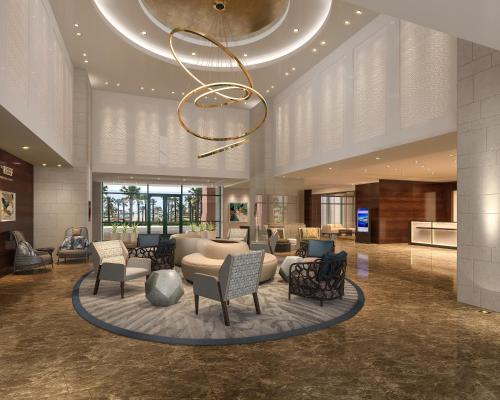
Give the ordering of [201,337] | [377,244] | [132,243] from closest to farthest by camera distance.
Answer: [201,337]
[132,243]
[377,244]

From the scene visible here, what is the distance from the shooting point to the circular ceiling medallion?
7.24m

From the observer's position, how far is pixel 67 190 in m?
11.6

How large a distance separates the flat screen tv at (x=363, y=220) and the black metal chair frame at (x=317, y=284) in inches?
478

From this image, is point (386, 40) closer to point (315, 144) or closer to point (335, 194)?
point (315, 144)

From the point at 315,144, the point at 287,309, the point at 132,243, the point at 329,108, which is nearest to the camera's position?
the point at 287,309

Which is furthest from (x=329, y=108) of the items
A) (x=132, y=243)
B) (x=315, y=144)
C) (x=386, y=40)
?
(x=132, y=243)

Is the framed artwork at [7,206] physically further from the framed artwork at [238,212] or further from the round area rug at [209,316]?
the framed artwork at [238,212]

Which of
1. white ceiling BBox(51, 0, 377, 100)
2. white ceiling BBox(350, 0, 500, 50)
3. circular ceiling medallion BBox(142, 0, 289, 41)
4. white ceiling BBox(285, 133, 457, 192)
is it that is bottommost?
white ceiling BBox(285, 133, 457, 192)

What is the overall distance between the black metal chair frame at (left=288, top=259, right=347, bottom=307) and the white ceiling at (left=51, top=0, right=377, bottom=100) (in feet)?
20.6

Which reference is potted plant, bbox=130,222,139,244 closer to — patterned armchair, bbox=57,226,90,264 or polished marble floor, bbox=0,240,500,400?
patterned armchair, bbox=57,226,90,264

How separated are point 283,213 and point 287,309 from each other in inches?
399

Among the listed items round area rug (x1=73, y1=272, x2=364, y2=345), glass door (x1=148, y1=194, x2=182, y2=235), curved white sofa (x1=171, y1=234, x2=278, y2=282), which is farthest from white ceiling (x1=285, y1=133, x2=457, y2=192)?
glass door (x1=148, y1=194, x2=182, y2=235)

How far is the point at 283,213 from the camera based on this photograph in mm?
15484

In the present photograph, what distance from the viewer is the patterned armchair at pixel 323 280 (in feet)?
18.5
